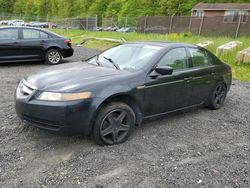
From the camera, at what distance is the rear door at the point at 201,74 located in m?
4.94

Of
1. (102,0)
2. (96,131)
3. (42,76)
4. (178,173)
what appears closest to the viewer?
(178,173)

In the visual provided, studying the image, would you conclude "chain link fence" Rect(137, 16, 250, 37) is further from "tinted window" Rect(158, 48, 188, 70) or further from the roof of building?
"tinted window" Rect(158, 48, 188, 70)

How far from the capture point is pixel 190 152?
3.85 metres

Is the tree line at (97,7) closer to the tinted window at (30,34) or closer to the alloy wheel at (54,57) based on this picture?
the alloy wheel at (54,57)

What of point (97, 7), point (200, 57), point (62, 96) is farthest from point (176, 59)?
point (97, 7)

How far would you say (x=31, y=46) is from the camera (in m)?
9.59

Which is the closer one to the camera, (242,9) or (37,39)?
(37,39)

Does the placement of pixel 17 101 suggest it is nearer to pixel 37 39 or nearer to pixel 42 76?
pixel 42 76

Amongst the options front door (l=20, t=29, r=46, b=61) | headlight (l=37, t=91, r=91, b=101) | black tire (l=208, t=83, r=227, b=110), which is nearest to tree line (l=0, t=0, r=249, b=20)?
front door (l=20, t=29, r=46, b=61)

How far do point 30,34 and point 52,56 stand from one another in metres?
1.11

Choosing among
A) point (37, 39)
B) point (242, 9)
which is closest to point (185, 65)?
point (37, 39)

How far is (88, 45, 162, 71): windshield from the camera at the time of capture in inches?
170

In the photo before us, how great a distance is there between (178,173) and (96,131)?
48.2 inches

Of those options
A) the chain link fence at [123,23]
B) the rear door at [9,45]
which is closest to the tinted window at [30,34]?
the rear door at [9,45]
